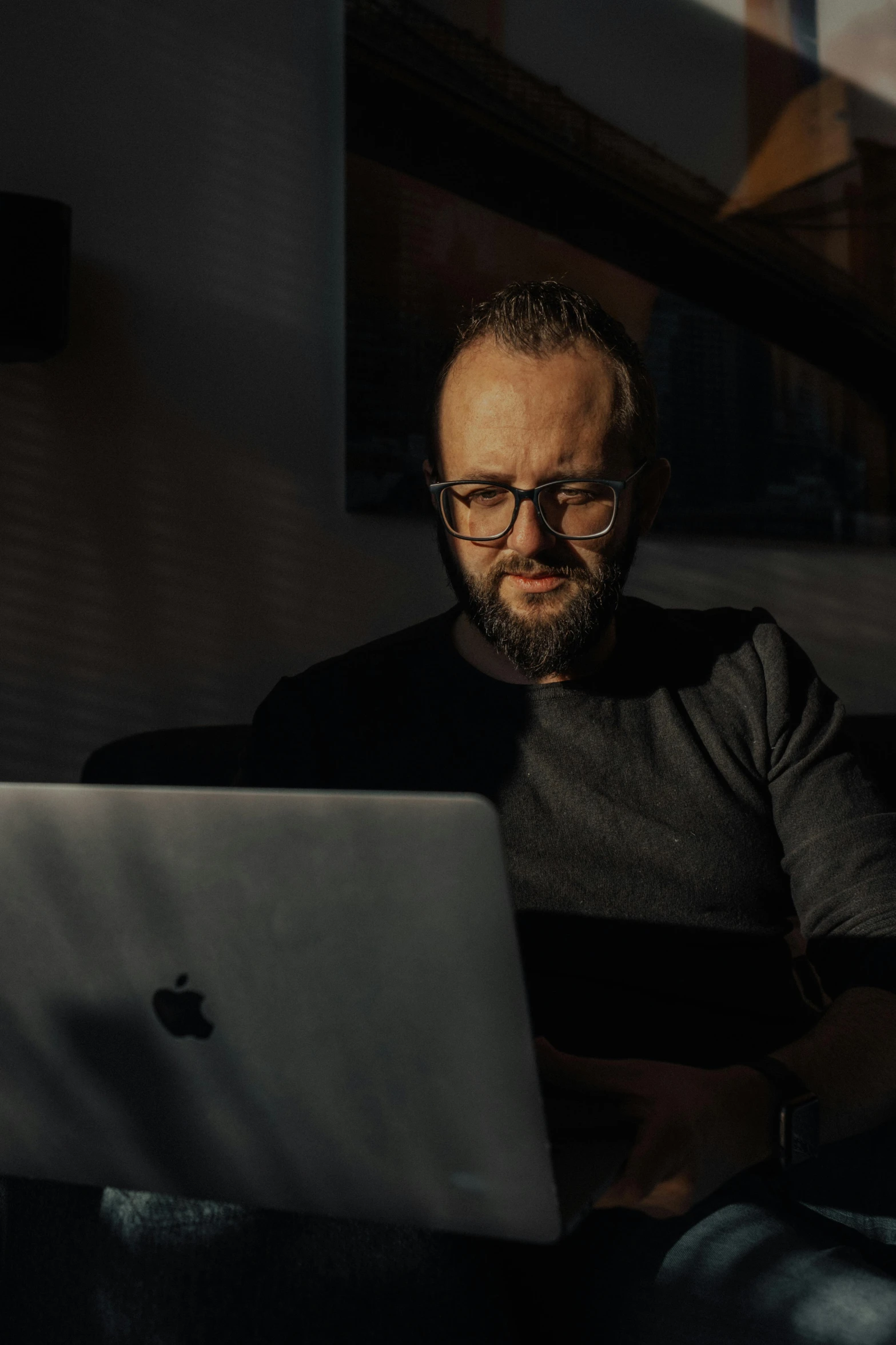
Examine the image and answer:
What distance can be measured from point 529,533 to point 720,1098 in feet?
1.96

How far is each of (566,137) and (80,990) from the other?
170 cm

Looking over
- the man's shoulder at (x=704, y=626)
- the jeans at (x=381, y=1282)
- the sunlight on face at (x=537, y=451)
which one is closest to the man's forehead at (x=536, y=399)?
the sunlight on face at (x=537, y=451)

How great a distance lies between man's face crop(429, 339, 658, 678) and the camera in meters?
1.24

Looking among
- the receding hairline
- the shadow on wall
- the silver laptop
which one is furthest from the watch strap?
the shadow on wall

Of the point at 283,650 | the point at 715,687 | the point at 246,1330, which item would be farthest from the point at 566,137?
the point at 246,1330

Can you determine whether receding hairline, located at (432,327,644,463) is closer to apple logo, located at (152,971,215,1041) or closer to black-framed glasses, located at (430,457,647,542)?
black-framed glasses, located at (430,457,647,542)

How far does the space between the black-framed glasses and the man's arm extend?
53 centimetres

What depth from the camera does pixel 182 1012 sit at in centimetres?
65

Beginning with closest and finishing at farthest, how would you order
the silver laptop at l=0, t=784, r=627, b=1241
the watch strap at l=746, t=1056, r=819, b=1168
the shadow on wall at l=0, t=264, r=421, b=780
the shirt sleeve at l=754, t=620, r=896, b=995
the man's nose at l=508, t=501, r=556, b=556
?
the silver laptop at l=0, t=784, r=627, b=1241, the watch strap at l=746, t=1056, r=819, b=1168, the shirt sleeve at l=754, t=620, r=896, b=995, the man's nose at l=508, t=501, r=556, b=556, the shadow on wall at l=0, t=264, r=421, b=780

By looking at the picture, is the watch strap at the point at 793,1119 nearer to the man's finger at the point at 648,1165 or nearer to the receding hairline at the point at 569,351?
the man's finger at the point at 648,1165

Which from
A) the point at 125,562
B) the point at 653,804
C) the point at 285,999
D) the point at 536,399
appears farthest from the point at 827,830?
the point at 125,562

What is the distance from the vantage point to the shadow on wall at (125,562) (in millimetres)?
1595

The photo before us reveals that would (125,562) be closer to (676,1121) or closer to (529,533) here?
(529,533)

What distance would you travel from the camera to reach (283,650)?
1756mm
